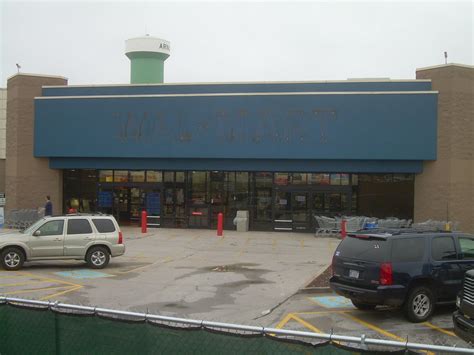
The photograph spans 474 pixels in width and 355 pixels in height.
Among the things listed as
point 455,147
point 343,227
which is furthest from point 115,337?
point 455,147

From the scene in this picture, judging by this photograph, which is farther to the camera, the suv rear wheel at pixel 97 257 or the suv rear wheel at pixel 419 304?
the suv rear wheel at pixel 97 257

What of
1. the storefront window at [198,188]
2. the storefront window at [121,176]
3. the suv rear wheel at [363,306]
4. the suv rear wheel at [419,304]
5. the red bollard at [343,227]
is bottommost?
the suv rear wheel at [363,306]

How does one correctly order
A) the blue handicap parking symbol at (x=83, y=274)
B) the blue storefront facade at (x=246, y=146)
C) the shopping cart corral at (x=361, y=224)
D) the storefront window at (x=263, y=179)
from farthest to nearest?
1. the storefront window at (x=263, y=179)
2. the blue storefront facade at (x=246, y=146)
3. the shopping cart corral at (x=361, y=224)
4. the blue handicap parking symbol at (x=83, y=274)

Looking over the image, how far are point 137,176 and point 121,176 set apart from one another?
0.97 m

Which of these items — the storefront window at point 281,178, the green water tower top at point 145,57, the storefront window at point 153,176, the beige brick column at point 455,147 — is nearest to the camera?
the beige brick column at point 455,147

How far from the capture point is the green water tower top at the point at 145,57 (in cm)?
3678

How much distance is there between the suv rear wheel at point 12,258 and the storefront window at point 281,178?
15.8m

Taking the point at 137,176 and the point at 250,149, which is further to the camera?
the point at 137,176

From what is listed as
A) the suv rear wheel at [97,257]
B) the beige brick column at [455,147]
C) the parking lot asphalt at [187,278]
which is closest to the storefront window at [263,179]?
the parking lot asphalt at [187,278]

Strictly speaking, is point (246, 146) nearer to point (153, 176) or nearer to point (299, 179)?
point (299, 179)

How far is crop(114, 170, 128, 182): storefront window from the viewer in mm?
31141

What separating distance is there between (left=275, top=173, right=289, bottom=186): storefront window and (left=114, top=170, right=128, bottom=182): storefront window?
27.7ft

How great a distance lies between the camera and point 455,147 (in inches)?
1049

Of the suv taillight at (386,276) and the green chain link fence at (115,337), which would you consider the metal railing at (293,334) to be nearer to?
the green chain link fence at (115,337)
